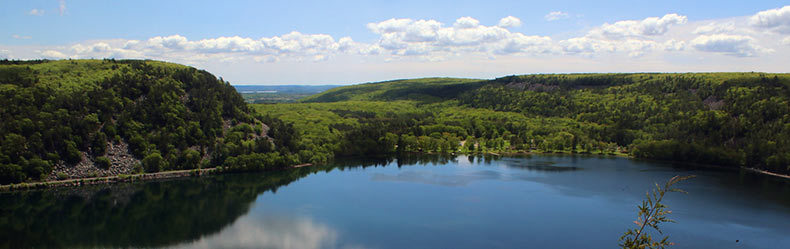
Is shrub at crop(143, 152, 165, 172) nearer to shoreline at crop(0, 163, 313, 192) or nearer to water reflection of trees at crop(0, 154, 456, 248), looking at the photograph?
shoreline at crop(0, 163, 313, 192)

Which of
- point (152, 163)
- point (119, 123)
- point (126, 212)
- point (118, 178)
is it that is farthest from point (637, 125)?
point (119, 123)

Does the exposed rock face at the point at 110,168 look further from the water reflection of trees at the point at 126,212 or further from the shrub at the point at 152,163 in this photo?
the water reflection of trees at the point at 126,212

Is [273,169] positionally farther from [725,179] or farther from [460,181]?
[725,179]

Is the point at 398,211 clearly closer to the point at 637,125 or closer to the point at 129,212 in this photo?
the point at 129,212

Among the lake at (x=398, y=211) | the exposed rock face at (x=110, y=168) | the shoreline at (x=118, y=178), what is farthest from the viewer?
the exposed rock face at (x=110, y=168)

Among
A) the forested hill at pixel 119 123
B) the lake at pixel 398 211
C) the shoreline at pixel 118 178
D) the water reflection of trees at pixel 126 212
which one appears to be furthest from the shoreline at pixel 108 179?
the lake at pixel 398 211

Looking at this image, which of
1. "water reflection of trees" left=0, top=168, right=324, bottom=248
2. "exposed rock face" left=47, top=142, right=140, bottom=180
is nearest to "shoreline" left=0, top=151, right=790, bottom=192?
"exposed rock face" left=47, top=142, right=140, bottom=180
